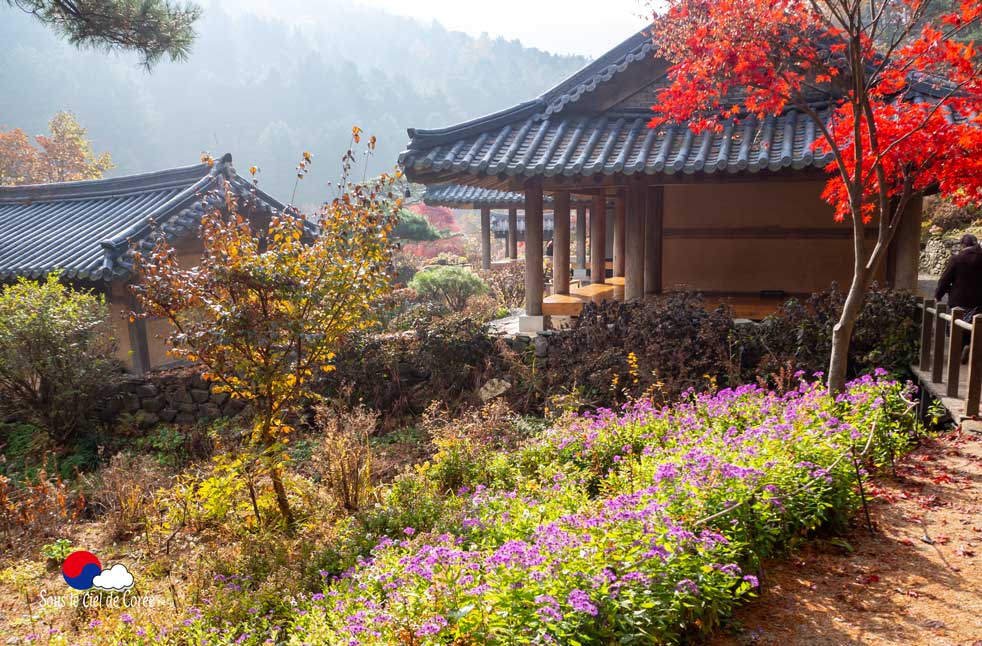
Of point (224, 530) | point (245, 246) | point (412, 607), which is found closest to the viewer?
point (412, 607)

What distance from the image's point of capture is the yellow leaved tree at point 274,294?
4.79 meters

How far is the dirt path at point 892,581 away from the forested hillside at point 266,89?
2717 inches

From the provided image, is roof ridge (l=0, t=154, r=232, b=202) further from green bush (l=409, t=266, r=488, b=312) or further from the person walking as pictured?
the person walking

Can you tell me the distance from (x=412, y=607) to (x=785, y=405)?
401cm

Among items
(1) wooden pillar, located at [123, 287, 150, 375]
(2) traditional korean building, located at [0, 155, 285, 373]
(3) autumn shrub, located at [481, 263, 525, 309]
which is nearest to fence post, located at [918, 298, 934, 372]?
(2) traditional korean building, located at [0, 155, 285, 373]

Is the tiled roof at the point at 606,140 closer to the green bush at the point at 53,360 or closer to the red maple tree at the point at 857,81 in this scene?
the red maple tree at the point at 857,81

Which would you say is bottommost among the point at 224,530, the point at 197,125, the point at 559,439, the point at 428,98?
the point at 224,530

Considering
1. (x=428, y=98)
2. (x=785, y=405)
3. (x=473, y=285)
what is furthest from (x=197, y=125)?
(x=785, y=405)

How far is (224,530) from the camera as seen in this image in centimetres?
532

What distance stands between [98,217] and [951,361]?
48.8 feet

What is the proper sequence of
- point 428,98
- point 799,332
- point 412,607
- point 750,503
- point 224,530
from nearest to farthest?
point 412,607 < point 750,503 < point 224,530 < point 799,332 < point 428,98

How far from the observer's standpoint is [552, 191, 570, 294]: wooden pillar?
31.9 feet

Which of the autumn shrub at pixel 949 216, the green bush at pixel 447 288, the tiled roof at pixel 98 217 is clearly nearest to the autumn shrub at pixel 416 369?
the tiled roof at pixel 98 217

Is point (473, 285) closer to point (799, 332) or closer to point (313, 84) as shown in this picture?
point (799, 332)
